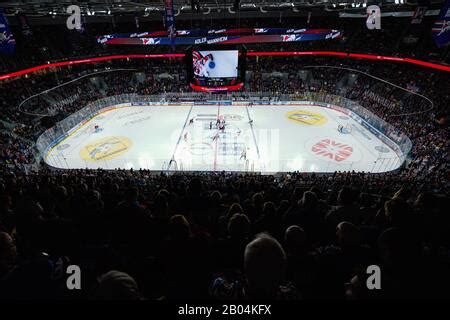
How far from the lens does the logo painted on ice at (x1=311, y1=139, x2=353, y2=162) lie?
867 inches

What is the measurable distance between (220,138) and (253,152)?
14.3 ft

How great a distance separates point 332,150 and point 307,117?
29.4 feet

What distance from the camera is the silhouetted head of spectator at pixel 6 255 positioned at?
9.65 feet

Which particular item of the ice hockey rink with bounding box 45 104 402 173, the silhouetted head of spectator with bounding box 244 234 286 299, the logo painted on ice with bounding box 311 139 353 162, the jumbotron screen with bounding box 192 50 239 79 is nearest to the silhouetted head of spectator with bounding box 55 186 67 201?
the silhouetted head of spectator with bounding box 244 234 286 299

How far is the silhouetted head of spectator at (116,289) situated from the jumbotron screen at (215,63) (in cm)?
2416

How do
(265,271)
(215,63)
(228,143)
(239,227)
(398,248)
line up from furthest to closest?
(228,143), (215,63), (239,227), (398,248), (265,271)

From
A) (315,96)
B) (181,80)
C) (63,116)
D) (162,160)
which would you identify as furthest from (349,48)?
(63,116)

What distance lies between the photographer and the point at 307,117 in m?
31.1

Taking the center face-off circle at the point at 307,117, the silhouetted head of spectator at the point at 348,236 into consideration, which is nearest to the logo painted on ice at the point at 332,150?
the center face-off circle at the point at 307,117

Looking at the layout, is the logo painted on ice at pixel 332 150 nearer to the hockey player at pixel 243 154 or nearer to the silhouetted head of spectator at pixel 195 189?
the hockey player at pixel 243 154

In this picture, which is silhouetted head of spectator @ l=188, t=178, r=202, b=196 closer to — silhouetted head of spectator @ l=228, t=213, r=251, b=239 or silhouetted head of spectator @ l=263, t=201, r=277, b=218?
silhouetted head of spectator @ l=263, t=201, r=277, b=218

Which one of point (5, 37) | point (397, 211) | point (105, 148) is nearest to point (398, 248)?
point (397, 211)

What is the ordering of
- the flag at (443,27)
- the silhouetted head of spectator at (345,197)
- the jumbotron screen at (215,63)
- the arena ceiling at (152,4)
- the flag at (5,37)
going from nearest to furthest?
the silhouetted head of spectator at (345,197), the flag at (443,27), the flag at (5,37), the jumbotron screen at (215,63), the arena ceiling at (152,4)

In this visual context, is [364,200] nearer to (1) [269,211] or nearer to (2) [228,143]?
(1) [269,211]
